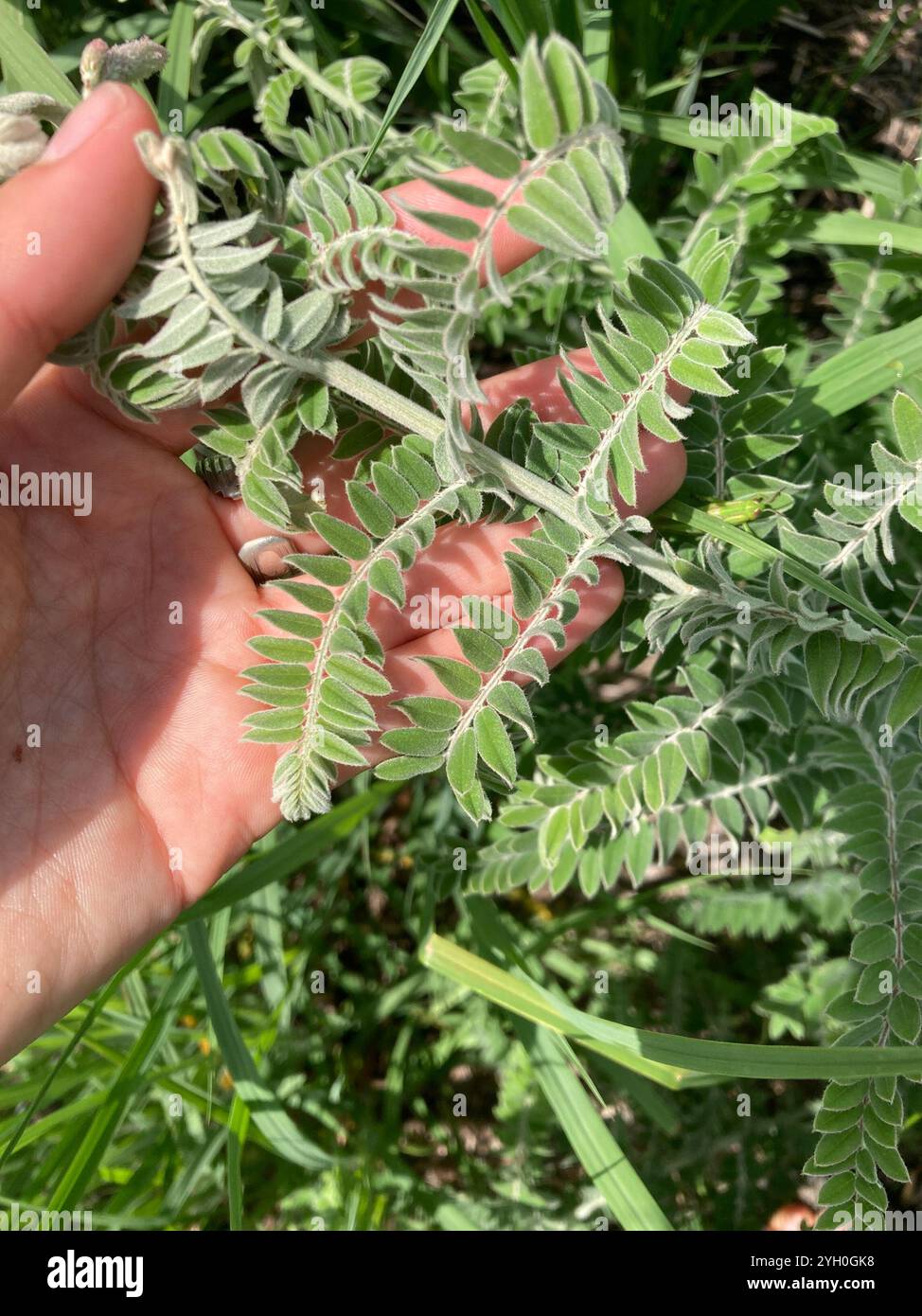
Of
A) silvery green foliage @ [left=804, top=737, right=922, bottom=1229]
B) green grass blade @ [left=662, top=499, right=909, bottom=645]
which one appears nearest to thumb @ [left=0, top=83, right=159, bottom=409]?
green grass blade @ [left=662, top=499, right=909, bottom=645]

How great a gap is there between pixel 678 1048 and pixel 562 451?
3.79 feet

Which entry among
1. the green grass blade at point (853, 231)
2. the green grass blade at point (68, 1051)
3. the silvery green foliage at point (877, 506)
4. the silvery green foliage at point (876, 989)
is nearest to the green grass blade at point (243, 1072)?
the green grass blade at point (68, 1051)

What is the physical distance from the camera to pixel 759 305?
2.23 meters

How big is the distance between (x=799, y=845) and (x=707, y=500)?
114 cm

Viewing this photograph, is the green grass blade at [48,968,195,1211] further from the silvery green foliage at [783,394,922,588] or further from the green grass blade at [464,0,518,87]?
the green grass blade at [464,0,518,87]

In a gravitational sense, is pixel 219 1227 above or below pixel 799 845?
below

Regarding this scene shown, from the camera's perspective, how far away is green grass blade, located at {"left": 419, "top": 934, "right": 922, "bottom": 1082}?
1778 mm

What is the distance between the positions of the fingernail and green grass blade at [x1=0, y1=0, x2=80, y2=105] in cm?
59

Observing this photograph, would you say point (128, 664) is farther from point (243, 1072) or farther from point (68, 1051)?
point (243, 1072)

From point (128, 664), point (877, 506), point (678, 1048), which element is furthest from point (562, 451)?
point (678, 1048)

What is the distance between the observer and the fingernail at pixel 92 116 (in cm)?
150

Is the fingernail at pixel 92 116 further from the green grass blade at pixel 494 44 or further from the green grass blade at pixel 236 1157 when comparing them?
the green grass blade at pixel 236 1157

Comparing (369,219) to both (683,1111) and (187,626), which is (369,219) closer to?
(187,626)
